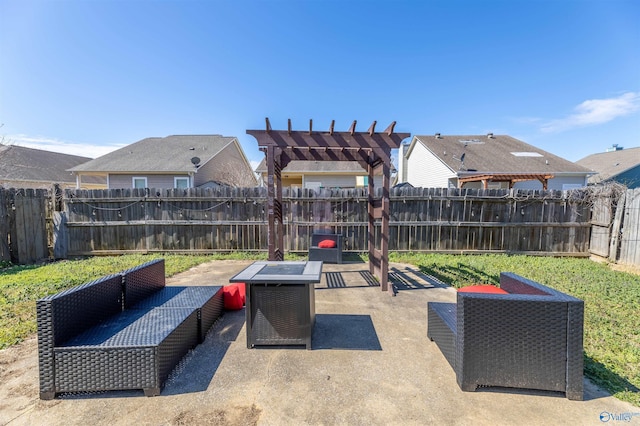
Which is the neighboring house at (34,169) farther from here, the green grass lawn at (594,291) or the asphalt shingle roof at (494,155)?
the asphalt shingle roof at (494,155)

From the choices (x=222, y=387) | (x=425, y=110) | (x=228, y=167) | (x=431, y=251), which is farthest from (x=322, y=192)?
(x=425, y=110)

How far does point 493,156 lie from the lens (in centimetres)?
1354

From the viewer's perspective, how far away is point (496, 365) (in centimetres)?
198

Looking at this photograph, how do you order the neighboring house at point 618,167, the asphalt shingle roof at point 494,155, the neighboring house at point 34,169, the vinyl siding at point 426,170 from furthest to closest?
the neighboring house at point 618,167 → the neighboring house at point 34,169 → the vinyl siding at point 426,170 → the asphalt shingle roof at point 494,155

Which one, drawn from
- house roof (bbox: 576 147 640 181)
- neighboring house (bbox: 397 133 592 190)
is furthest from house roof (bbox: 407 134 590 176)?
house roof (bbox: 576 147 640 181)

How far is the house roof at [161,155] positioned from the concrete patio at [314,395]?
12.0 metres

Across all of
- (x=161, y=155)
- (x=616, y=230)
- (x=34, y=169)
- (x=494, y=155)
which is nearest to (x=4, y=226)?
(x=161, y=155)

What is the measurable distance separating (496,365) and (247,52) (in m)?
9.54

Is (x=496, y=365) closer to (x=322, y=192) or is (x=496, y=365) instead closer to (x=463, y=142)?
(x=322, y=192)

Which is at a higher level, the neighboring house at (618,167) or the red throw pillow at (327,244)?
the neighboring house at (618,167)

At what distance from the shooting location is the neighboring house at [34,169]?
52.1 ft

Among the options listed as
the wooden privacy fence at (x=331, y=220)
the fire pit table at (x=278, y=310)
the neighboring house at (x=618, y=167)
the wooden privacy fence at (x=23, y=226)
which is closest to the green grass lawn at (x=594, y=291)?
the wooden privacy fence at (x=331, y=220)

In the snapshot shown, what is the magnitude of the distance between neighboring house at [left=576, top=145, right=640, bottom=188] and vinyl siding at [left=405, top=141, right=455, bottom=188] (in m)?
9.62

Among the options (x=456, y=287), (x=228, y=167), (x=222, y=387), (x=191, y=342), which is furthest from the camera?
(x=228, y=167)
